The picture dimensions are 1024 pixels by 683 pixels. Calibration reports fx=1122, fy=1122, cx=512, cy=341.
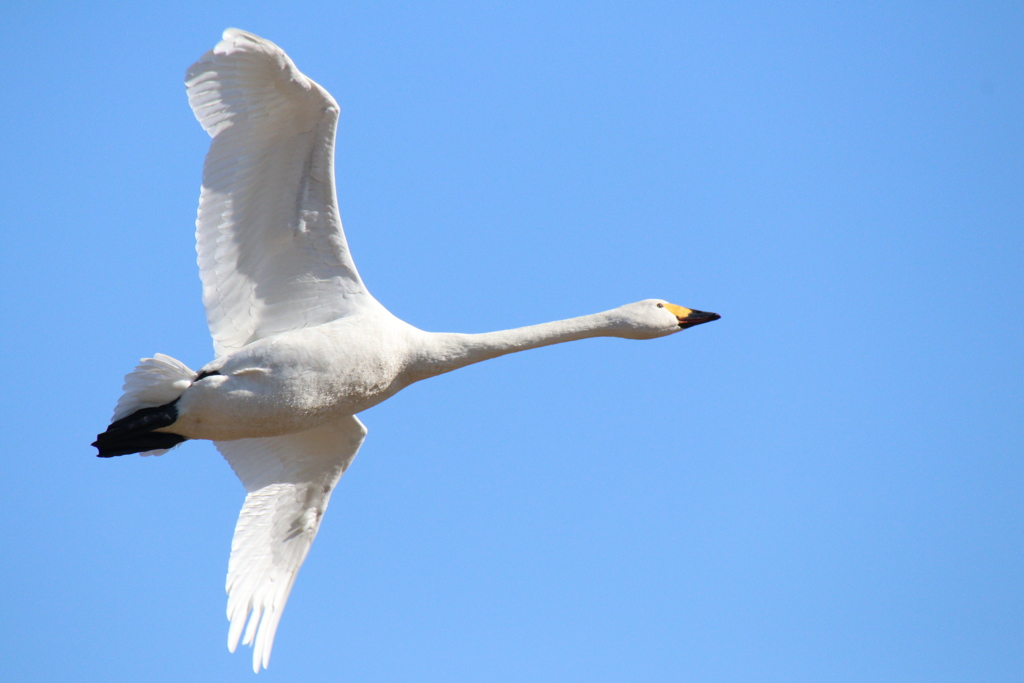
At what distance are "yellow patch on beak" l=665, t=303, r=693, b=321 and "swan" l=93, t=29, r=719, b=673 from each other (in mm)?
1826

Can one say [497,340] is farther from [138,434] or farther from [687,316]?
[138,434]

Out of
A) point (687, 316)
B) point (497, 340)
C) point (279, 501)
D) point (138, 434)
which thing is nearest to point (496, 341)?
point (497, 340)

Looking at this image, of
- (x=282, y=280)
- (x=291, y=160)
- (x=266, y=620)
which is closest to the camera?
(x=291, y=160)

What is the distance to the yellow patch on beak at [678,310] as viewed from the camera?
14.1 m

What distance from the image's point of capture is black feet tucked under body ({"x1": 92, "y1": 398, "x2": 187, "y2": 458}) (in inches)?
459

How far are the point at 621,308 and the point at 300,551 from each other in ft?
16.3

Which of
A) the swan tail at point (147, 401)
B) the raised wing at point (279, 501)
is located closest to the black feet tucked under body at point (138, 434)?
the swan tail at point (147, 401)

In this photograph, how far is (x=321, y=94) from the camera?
11102 mm

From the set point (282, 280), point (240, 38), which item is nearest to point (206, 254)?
point (282, 280)

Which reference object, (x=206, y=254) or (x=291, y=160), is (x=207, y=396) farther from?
(x=291, y=160)

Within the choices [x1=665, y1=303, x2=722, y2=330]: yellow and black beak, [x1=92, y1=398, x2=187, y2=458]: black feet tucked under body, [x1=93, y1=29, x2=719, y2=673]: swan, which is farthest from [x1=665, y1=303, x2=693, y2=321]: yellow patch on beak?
[x1=92, y1=398, x2=187, y2=458]: black feet tucked under body

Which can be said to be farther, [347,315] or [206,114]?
[347,315]

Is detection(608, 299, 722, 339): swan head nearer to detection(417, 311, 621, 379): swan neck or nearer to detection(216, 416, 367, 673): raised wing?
detection(417, 311, 621, 379): swan neck

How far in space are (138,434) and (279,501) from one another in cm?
252
